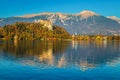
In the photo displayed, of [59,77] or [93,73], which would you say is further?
[93,73]

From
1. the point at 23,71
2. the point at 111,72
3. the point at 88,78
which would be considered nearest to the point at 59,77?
the point at 88,78

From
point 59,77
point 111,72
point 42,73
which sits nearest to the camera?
point 59,77

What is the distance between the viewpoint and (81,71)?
159 feet

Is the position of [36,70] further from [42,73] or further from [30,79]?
[30,79]

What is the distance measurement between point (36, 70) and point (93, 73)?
35.0 feet

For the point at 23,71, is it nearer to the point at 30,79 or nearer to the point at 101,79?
the point at 30,79

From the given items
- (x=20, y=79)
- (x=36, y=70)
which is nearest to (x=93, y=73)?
(x=36, y=70)

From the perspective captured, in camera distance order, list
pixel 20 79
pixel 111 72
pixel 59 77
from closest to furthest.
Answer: pixel 20 79 → pixel 59 77 → pixel 111 72

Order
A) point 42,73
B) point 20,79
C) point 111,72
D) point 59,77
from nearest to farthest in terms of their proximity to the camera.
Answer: point 20,79
point 59,77
point 42,73
point 111,72

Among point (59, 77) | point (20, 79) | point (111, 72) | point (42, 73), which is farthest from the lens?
point (111, 72)

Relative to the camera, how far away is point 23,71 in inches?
1832

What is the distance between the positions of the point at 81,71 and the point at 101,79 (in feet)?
25.3

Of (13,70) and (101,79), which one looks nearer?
(101,79)

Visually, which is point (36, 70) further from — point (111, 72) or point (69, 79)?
point (111, 72)
